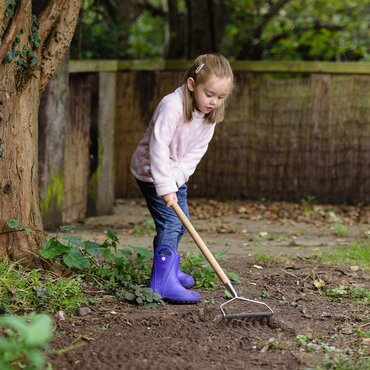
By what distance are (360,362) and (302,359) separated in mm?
261

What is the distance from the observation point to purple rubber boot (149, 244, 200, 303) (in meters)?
5.15

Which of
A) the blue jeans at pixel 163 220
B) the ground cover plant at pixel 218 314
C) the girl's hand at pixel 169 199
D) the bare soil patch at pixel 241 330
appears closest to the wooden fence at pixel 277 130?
the ground cover plant at pixel 218 314

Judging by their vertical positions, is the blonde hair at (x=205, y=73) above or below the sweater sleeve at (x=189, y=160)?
above

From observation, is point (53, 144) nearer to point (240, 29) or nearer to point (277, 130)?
point (277, 130)

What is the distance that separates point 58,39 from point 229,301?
1.94 m

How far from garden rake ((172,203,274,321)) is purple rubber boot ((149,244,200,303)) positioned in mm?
232

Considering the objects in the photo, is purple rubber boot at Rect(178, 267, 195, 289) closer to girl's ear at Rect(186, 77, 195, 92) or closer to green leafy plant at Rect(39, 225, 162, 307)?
green leafy plant at Rect(39, 225, 162, 307)

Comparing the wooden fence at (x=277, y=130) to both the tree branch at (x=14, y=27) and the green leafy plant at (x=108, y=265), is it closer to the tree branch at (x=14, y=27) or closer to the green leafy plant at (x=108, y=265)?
the green leafy plant at (x=108, y=265)

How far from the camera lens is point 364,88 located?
9898 millimetres

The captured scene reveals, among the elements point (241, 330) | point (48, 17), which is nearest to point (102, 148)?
point (48, 17)

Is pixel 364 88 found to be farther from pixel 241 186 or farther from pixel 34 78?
pixel 34 78

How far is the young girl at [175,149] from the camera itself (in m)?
5.13

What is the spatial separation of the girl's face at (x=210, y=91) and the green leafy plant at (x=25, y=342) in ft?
5.23

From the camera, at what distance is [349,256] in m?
6.73
